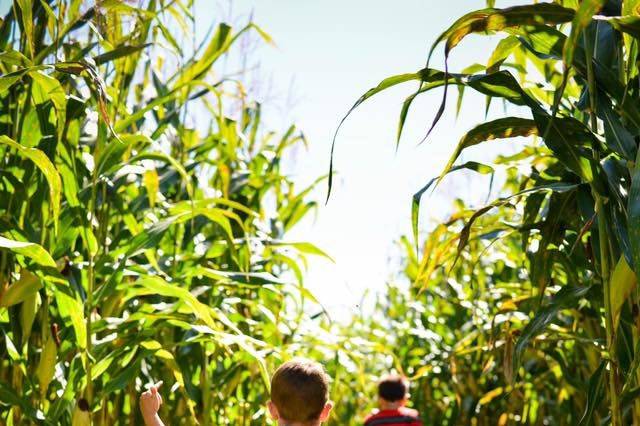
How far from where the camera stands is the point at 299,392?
6.05 ft

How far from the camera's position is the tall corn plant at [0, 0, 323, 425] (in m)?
2.06

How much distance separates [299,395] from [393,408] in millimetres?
2062

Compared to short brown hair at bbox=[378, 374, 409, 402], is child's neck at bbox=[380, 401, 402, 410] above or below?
below

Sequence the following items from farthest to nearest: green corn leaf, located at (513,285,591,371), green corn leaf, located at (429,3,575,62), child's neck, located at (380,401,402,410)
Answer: child's neck, located at (380,401,402,410) < green corn leaf, located at (513,285,591,371) < green corn leaf, located at (429,3,575,62)

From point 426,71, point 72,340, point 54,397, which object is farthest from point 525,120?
point 54,397

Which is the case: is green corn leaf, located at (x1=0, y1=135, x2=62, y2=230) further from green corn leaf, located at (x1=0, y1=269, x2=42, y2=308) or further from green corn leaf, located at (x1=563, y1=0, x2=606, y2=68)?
green corn leaf, located at (x1=563, y1=0, x2=606, y2=68)

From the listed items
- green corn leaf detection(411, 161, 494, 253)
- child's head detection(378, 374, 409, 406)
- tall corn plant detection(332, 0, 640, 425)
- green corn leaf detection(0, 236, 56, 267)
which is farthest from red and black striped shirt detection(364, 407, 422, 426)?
green corn leaf detection(0, 236, 56, 267)

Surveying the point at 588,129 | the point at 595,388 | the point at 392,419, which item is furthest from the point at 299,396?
the point at 392,419

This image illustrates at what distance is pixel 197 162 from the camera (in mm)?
2838

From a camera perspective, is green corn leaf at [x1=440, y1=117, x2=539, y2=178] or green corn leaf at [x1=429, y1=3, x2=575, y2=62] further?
green corn leaf at [x1=440, y1=117, x2=539, y2=178]

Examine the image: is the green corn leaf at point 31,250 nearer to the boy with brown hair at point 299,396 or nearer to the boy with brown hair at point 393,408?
the boy with brown hair at point 299,396

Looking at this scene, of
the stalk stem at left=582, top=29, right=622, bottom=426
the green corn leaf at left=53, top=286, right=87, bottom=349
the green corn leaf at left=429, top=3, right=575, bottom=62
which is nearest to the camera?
the green corn leaf at left=429, top=3, right=575, bottom=62

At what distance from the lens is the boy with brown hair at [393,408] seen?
3689 mm

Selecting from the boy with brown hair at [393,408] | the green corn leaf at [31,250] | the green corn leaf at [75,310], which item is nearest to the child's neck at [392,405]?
the boy with brown hair at [393,408]
